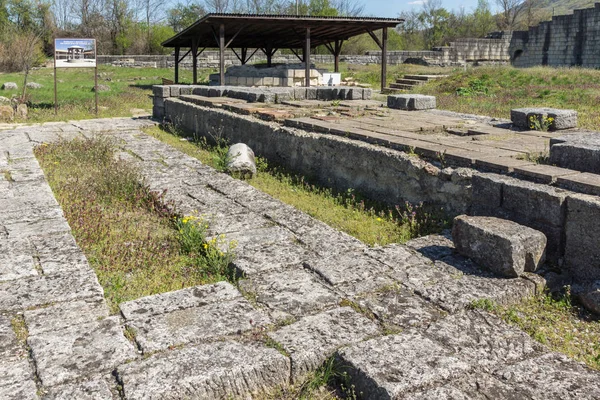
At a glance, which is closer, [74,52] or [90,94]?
[74,52]

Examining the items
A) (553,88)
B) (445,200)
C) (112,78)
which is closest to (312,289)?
(445,200)

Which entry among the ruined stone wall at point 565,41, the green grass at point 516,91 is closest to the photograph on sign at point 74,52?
the green grass at point 516,91

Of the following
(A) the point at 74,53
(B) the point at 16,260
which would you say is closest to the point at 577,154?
(B) the point at 16,260

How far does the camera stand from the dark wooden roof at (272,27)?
16.9 meters

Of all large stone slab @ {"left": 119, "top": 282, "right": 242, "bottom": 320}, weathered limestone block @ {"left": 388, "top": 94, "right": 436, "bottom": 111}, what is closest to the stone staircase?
weathered limestone block @ {"left": 388, "top": 94, "right": 436, "bottom": 111}

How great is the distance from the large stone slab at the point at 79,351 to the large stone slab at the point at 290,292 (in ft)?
2.74

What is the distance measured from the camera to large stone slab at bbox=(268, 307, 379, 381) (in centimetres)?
276

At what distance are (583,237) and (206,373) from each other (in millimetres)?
2602

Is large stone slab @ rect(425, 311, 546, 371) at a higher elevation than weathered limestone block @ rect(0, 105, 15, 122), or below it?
below

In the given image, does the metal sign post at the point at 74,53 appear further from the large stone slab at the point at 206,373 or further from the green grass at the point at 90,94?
the large stone slab at the point at 206,373

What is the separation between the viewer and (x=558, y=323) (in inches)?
130

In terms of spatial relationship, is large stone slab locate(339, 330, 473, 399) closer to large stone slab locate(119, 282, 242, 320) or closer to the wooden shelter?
large stone slab locate(119, 282, 242, 320)

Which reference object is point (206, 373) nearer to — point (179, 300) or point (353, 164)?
point (179, 300)

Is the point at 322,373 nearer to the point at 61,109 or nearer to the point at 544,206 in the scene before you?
the point at 544,206
